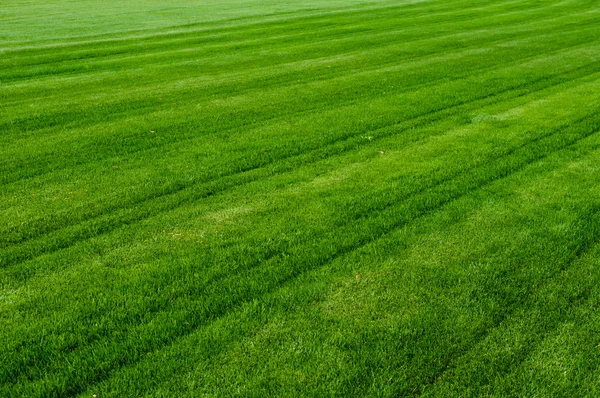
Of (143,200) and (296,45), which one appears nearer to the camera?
(143,200)

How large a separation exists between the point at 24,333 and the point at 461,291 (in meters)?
3.51

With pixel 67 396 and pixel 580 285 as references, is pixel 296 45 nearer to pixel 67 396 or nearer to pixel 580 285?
pixel 580 285

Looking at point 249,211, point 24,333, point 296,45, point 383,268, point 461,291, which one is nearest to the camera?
point 24,333

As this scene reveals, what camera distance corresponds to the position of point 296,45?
58.4 ft

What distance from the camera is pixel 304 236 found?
18.2 ft

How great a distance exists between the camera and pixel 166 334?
4.14 metres

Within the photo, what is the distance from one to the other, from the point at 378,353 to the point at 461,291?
1.11m

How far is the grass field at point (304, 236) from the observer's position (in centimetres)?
387

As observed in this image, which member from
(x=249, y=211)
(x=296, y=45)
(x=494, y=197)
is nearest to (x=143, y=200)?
(x=249, y=211)

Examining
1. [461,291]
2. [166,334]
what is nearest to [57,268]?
[166,334]

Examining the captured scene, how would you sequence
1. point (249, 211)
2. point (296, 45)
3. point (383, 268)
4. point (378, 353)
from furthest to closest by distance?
point (296, 45), point (249, 211), point (383, 268), point (378, 353)

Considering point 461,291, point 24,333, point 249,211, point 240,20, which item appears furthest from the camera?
point 240,20

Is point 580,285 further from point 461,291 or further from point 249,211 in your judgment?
point 249,211

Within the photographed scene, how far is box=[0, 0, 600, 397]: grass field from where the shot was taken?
152 inches
